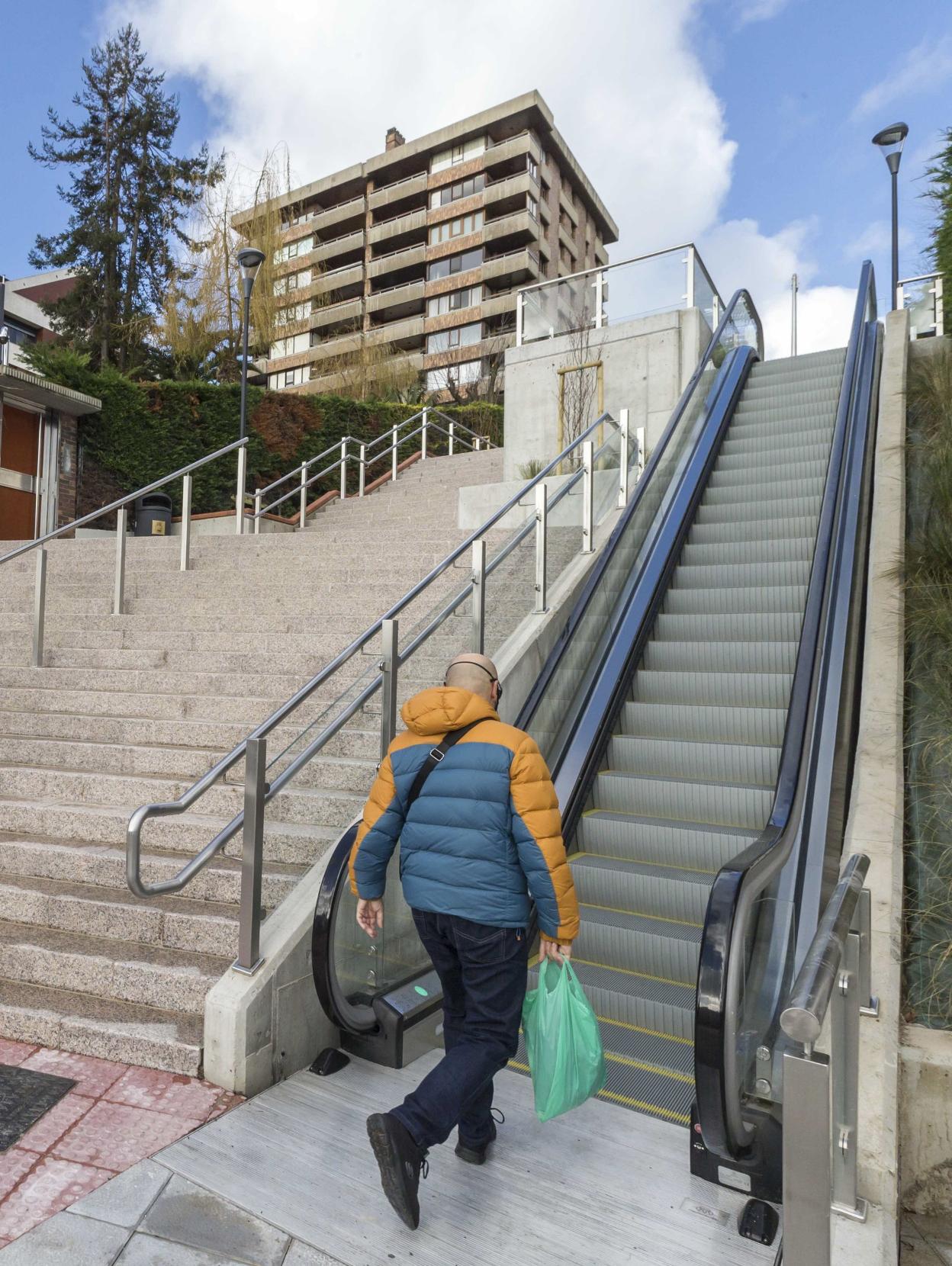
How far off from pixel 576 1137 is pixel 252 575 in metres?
6.49

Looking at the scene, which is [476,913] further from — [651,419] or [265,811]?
[651,419]

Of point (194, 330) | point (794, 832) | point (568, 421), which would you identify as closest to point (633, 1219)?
point (794, 832)

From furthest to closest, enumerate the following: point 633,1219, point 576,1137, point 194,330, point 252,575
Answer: point 194,330 < point 252,575 < point 576,1137 < point 633,1219

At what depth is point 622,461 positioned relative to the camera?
25.2 feet

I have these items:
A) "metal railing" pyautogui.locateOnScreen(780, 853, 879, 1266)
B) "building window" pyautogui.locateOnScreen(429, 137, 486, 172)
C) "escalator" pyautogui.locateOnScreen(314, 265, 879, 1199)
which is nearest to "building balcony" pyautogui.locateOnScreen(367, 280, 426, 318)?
"building window" pyautogui.locateOnScreen(429, 137, 486, 172)

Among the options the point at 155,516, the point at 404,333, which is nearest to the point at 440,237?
the point at 404,333

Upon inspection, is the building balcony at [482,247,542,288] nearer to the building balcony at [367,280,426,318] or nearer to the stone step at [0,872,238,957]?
the building balcony at [367,280,426,318]

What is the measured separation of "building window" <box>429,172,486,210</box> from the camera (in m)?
42.5

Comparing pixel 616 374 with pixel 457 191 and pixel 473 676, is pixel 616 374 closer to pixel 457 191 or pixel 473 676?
pixel 473 676

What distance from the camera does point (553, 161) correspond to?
43.8m

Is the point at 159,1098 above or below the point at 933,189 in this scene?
below

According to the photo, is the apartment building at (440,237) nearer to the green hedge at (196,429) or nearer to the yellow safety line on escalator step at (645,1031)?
the green hedge at (196,429)

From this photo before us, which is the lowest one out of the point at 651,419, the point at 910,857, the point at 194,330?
the point at 910,857

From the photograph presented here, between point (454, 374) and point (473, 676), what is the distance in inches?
1343
